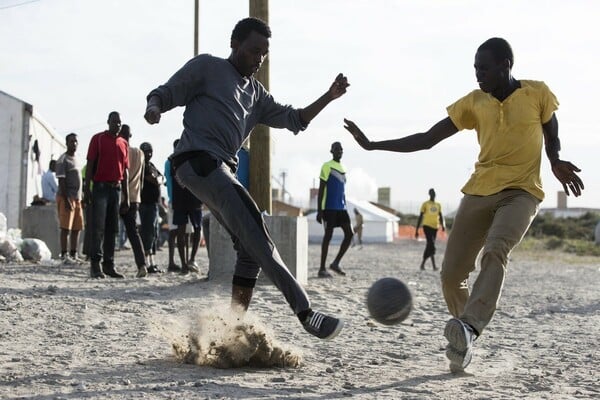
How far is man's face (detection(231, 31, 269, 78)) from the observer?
5.75 metres

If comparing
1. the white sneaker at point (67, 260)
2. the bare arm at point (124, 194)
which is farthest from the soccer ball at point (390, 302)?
the white sneaker at point (67, 260)

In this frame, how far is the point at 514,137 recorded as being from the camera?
5.64m

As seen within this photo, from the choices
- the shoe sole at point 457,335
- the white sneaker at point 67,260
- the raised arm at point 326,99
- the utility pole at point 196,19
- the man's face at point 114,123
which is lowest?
the shoe sole at point 457,335

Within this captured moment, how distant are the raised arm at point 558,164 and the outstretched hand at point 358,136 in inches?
46.7

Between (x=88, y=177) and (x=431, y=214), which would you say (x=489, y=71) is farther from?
(x=431, y=214)

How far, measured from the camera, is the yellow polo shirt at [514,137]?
5.65 m

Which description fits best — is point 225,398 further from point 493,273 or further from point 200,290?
point 200,290

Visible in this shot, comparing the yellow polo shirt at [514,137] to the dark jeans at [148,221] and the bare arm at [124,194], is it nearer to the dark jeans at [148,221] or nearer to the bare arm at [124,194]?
the bare arm at [124,194]

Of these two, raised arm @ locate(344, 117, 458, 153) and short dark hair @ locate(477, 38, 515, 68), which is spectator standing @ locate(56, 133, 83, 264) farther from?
short dark hair @ locate(477, 38, 515, 68)

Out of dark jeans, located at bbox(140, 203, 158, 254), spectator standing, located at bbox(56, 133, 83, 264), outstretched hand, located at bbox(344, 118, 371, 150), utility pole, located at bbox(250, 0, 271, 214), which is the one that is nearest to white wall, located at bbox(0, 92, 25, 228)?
spectator standing, located at bbox(56, 133, 83, 264)

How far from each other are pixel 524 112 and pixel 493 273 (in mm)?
994

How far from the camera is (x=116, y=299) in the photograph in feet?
29.4

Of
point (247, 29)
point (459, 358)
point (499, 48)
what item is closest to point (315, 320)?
point (459, 358)

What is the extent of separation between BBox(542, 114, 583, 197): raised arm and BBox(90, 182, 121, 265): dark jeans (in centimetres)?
644
